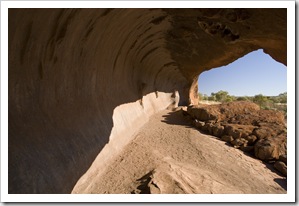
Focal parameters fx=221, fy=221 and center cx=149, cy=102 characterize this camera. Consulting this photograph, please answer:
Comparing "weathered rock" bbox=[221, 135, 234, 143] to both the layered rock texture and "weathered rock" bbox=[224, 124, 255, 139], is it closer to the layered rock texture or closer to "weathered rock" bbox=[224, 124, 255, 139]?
the layered rock texture

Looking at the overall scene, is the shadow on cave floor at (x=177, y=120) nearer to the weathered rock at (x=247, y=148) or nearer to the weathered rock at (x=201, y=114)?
the weathered rock at (x=201, y=114)

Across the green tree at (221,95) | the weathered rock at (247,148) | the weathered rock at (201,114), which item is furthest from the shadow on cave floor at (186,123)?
the green tree at (221,95)

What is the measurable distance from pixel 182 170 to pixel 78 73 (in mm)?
3038

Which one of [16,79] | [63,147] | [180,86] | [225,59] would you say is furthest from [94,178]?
[180,86]

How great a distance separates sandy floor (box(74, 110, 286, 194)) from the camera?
4184 millimetres

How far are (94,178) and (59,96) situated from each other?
1758 mm

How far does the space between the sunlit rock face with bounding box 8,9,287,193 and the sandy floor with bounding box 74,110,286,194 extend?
0.48 m

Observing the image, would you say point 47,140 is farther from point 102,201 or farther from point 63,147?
point 102,201

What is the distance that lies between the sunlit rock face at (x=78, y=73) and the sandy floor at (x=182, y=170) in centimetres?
48

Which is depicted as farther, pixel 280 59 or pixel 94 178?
pixel 280 59

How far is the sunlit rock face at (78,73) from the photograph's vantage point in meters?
3.09

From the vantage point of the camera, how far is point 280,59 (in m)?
4.93

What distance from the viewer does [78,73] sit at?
177 inches

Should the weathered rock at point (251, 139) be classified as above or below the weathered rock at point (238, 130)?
below
